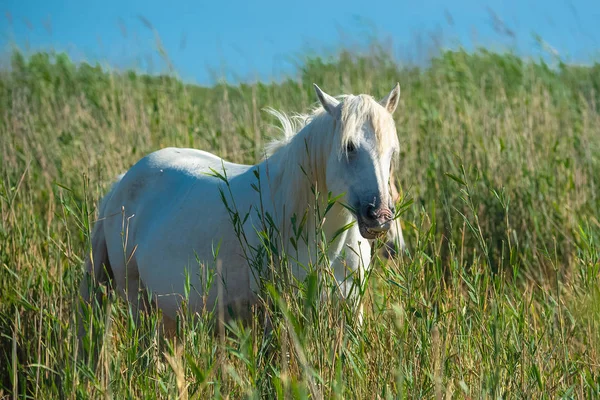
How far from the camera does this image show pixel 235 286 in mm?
3480

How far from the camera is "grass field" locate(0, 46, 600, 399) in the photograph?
238cm

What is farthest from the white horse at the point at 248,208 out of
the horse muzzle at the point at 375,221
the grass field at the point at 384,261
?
the grass field at the point at 384,261

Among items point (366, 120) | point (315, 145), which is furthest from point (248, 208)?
point (366, 120)

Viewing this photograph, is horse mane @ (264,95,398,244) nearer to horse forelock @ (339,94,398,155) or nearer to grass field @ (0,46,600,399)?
horse forelock @ (339,94,398,155)

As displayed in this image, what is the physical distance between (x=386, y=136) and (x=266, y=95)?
6108 millimetres

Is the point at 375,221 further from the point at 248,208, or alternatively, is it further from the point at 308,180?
the point at 248,208

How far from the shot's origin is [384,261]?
3.89m

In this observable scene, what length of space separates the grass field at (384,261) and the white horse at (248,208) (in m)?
0.20

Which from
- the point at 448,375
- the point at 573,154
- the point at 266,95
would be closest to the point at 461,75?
the point at 266,95

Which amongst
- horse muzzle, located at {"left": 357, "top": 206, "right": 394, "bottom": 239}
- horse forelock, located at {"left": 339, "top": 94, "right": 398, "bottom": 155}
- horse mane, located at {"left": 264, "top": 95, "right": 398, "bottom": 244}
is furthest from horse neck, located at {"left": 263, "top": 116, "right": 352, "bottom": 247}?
horse muzzle, located at {"left": 357, "top": 206, "right": 394, "bottom": 239}

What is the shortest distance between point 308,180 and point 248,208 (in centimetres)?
40

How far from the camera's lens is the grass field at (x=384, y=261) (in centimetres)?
238

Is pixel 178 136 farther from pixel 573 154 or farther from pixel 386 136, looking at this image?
pixel 386 136

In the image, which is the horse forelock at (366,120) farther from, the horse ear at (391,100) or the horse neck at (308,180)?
the horse ear at (391,100)
